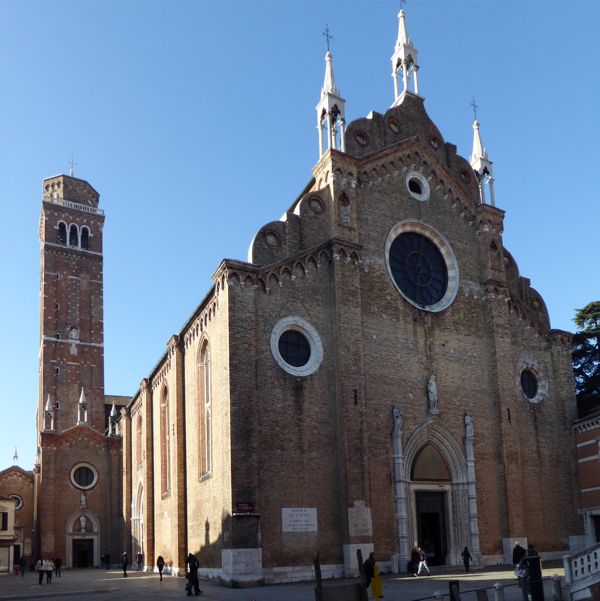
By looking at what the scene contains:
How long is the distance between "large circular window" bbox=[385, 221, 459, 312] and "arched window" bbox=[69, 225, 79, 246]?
122 ft

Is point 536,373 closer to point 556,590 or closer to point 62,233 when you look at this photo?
point 556,590

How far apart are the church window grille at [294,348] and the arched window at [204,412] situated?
307cm

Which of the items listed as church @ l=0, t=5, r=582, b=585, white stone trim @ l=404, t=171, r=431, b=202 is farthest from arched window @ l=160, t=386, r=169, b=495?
white stone trim @ l=404, t=171, r=431, b=202

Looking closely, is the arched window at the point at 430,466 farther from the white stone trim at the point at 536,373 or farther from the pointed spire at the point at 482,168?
the pointed spire at the point at 482,168

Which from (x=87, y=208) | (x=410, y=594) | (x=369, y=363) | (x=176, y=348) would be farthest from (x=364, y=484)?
(x=87, y=208)

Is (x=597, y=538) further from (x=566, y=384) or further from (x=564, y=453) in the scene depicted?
(x=566, y=384)

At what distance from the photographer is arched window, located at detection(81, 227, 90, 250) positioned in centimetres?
5875

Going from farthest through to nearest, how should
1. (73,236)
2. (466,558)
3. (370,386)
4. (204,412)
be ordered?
(73,236)
(204,412)
(370,386)
(466,558)

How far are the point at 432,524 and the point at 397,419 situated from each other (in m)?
4.00

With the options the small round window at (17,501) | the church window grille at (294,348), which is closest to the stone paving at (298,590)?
the church window grille at (294,348)

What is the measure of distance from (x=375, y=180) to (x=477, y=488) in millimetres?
11499

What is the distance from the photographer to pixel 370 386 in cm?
2458

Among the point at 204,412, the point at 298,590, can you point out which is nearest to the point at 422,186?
the point at 204,412

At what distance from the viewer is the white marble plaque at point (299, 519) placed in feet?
72.1
